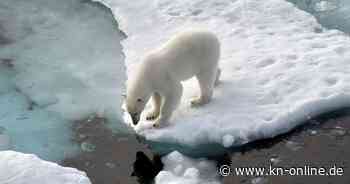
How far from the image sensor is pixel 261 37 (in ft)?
20.5

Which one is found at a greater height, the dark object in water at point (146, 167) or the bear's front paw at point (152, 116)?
the bear's front paw at point (152, 116)

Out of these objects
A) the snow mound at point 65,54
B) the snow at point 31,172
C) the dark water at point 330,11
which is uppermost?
the dark water at point 330,11

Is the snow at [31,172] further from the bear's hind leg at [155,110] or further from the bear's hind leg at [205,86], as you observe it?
the bear's hind leg at [205,86]

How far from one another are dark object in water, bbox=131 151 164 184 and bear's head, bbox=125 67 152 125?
34cm

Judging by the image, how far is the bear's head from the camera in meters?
→ 4.59

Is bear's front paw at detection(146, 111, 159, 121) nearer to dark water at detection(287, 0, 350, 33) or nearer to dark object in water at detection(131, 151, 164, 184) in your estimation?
→ dark object in water at detection(131, 151, 164, 184)

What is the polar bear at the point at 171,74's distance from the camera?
4.63m

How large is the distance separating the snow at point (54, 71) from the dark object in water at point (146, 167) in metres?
0.59

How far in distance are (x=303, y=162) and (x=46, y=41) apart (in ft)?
11.6

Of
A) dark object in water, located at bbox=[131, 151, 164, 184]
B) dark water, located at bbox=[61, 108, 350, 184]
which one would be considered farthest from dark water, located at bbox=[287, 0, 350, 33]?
dark object in water, located at bbox=[131, 151, 164, 184]

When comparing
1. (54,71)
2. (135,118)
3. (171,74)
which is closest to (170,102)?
(171,74)

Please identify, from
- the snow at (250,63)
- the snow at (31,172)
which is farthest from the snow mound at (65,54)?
the snow at (31,172)

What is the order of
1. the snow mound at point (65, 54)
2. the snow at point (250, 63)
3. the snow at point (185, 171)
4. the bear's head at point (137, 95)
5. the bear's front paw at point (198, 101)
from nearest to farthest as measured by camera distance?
the snow at point (185, 171) → the bear's head at point (137, 95) → the snow at point (250, 63) → the bear's front paw at point (198, 101) → the snow mound at point (65, 54)

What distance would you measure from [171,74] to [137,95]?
38 centimetres
